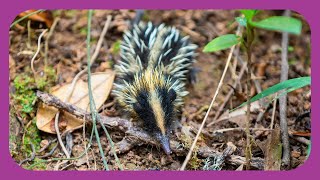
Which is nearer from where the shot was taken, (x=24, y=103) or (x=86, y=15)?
(x=24, y=103)

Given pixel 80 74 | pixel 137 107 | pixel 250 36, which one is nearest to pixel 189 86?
pixel 137 107

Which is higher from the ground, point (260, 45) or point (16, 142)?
point (260, 45)

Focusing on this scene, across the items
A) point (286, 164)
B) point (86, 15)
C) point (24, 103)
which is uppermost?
point (86, 15)

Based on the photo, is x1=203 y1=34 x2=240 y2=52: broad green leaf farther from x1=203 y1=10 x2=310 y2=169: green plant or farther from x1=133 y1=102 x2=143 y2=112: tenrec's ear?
x1=133 y1=102 x2=143 y2=112: tenrec's ear

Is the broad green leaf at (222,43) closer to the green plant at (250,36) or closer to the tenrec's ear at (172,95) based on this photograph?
the green plant at (250,36)

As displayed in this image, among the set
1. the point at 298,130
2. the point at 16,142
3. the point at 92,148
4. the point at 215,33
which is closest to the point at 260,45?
the point at 215,33

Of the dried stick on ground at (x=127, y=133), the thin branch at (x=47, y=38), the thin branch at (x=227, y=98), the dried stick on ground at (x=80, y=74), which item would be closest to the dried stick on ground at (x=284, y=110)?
the dried stick on ground at (x=127, y=133)

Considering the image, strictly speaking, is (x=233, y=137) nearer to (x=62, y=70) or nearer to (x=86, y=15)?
(x=62, y=70)

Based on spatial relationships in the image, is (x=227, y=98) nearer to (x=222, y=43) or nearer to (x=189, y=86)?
(x=189, y=86)
